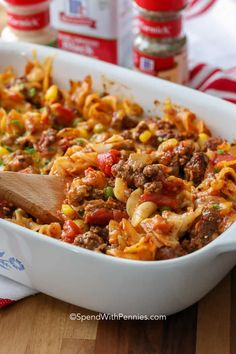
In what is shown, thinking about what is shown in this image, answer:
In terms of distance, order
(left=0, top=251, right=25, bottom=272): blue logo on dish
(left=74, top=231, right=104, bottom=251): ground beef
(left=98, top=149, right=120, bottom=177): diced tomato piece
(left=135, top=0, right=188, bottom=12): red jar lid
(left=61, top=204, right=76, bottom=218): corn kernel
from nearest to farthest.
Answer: (left=74, top=231, right=104, bottom=251): ground beef < (left=0, top=251, right=25, bottom=272): blue logo on dish < (left=61, top=204, right=76, bottom=218): corn kernel < (left=98, top=149, right=120, bottom=177): diced tomato piece < (left=135, top=0, right=188, bottom=12): red jar lid

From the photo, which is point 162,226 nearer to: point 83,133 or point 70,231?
point 70,231

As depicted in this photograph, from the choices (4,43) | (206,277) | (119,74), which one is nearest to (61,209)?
(206,277)

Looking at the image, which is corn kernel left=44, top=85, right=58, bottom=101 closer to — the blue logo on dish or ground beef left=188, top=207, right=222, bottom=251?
the blue logo on dish

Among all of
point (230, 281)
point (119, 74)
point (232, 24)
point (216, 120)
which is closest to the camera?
point (230, 281)

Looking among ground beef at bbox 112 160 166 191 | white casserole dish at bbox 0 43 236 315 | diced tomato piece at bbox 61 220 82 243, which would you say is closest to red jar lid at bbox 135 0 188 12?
ground beef at bbox 112 160 166 191

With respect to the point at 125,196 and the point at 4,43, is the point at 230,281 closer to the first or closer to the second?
the point at 125,196

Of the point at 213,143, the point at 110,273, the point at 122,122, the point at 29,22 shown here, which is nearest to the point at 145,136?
the point at 122,122
